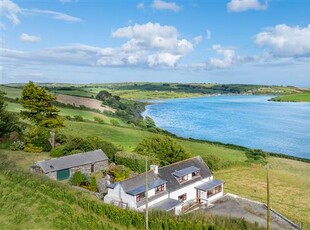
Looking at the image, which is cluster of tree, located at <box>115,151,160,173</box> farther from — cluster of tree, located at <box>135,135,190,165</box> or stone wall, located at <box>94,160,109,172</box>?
cluster of tree, located at <box>135,135,190,165</box>

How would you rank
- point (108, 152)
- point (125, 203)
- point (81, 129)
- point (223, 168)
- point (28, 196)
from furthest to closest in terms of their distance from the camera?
point (81, 129)
point (223, 168)
point (108, 152)
point (125, 203)
point (28, 196)

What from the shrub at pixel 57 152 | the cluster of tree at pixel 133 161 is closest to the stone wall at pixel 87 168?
the cluster of tree at pixel 133 161

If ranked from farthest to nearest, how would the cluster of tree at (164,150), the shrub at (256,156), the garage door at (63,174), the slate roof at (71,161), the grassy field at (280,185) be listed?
1. the shrub at (256,156)
2. the cluster of tree at (164,150)
3. the garage door at (63,174)
4. the slate roof at (71,161)
5. the grassy field at (280,185)

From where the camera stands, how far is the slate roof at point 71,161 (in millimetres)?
Result: 35469

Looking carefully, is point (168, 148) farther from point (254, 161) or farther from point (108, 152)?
point (254, 161)

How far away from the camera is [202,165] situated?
3716cm

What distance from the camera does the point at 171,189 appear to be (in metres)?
31.0

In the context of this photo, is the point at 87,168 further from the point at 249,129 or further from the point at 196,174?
the point at 249,129

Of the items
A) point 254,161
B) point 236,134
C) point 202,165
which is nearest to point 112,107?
point 236,134

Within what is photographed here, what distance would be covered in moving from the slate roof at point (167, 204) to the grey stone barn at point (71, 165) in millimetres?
12455

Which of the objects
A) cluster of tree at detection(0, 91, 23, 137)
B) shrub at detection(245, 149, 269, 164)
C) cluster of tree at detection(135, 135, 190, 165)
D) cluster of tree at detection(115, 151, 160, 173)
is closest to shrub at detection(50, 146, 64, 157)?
cluster of tree at detection(115, 151, 160, 173)

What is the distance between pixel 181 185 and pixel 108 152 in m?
14.3

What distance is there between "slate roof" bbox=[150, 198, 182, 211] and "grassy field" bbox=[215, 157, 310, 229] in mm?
10434

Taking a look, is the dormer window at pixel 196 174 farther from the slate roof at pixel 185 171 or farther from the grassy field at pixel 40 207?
the grassy field at pixel 40 207
